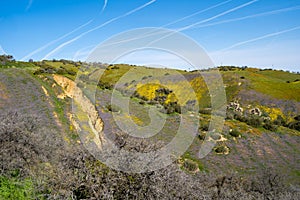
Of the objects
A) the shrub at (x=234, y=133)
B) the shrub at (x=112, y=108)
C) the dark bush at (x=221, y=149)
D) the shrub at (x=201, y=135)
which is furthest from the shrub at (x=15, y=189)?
the shrub at (x=234, y=133)

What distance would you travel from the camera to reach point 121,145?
10.6 metres

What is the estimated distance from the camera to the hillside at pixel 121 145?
31.0 feet

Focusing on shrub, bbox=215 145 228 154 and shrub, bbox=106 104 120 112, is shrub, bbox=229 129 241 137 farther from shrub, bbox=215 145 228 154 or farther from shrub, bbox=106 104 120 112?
shrub, bbox=106 104 120 112

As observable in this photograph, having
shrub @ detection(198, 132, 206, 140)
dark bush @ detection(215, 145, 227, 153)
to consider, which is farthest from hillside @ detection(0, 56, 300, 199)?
dark bush @ detection(215, 145, 227, 153)

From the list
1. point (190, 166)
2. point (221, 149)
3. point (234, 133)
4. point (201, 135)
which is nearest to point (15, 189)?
point (190, 166)

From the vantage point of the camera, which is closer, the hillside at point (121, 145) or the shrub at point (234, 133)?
the hillside at point (121, 145)

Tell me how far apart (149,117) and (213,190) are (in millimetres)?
17002

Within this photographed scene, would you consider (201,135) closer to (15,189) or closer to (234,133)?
(234,133)

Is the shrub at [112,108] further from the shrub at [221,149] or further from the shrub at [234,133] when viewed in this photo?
the shrub at [234,133]

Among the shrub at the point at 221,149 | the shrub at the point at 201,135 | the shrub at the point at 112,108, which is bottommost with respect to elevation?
the shrub at the point at 221,149

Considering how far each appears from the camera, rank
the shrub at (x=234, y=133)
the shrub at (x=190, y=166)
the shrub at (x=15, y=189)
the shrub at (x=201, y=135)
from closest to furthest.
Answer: the shrub at (x=15, y=189) → the shrub at (x=190, y=166) → the shrub at (x=201, y=135) → the shrub at (x=234, y=133)

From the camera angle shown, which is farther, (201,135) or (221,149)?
(201,135)

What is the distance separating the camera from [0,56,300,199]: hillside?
31.0ft

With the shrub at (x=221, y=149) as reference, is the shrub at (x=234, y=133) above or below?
above
